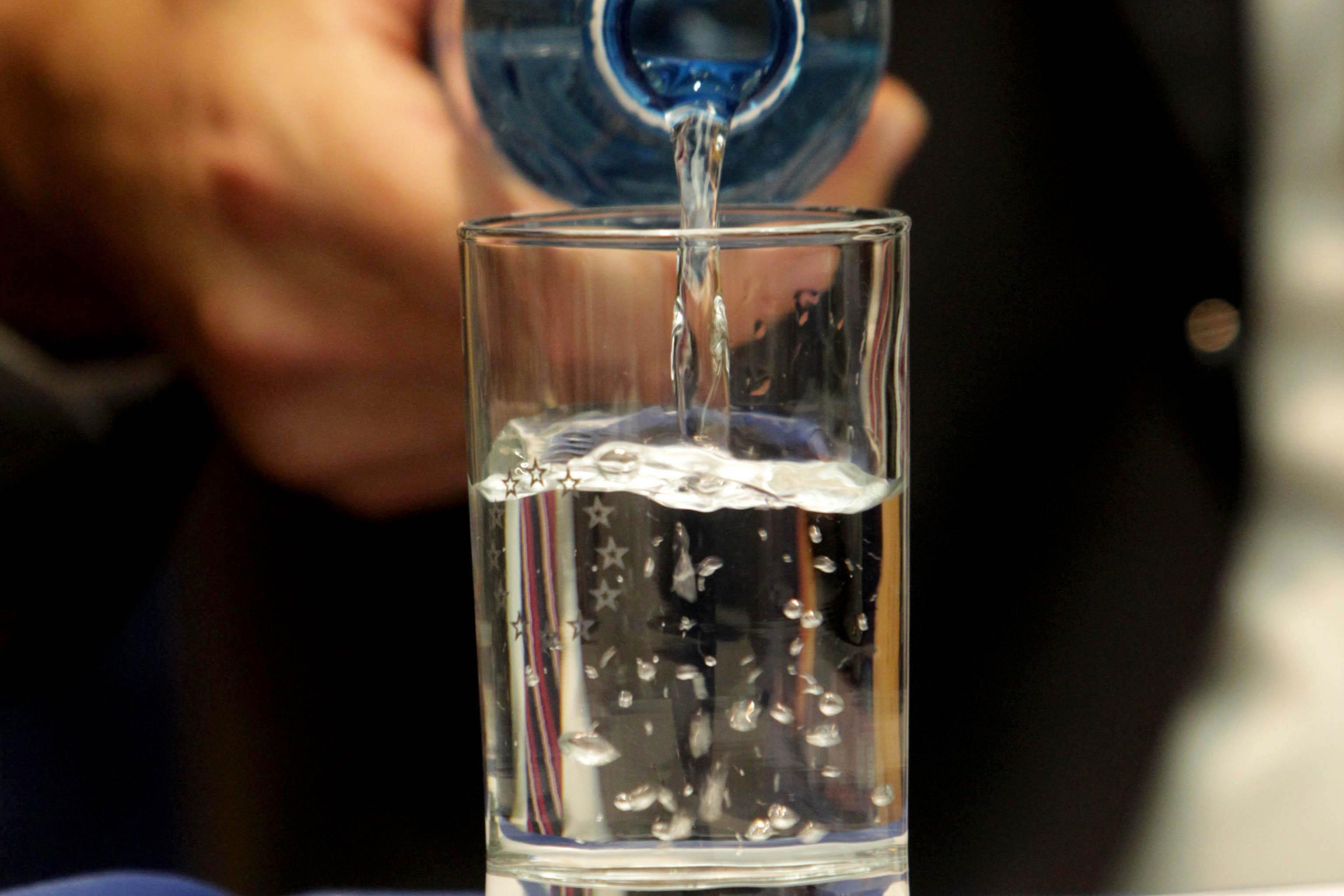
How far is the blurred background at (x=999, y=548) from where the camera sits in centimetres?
48

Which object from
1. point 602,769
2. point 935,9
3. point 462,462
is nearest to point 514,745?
point 602,769

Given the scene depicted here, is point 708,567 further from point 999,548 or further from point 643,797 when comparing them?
point 999,548

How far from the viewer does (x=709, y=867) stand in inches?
12.2

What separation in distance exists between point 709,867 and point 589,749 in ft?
0.13

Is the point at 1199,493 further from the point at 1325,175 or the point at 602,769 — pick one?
the point at 602,769

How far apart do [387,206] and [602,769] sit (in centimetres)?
24

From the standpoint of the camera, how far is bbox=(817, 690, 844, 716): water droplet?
313 millimetres

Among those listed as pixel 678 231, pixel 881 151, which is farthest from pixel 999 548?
pixel 678 231

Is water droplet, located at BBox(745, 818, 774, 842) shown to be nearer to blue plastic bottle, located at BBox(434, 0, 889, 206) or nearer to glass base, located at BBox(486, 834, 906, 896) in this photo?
glass base, located at BBox(486, 834, 906, 896)

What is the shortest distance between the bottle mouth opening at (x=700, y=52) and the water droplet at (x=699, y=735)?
7.0 inches

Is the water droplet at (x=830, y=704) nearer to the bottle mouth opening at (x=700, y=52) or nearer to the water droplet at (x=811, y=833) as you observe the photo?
the water droplet at (x=811, y=833)

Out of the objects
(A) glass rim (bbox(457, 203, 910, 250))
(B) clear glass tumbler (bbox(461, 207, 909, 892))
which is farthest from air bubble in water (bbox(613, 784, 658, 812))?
(A) glass rim (bbox(457, 203, 910, 250))

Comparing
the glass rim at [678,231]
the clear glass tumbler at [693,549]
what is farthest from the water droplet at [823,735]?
the glass rim at [678,231]

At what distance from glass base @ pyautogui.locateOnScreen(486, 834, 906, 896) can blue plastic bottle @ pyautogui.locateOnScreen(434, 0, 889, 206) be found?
0.69ft
